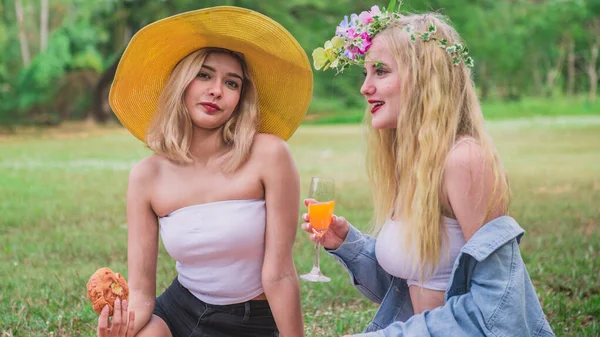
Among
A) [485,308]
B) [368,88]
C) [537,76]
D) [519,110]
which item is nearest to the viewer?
[485,308]

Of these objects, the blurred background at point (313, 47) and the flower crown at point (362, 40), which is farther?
the blurred background at point (313, 47)

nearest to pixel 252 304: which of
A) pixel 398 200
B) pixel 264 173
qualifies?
pixel 264 173

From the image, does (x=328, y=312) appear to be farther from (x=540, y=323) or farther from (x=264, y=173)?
(x=540, y=323)

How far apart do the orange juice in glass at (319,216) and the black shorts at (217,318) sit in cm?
36

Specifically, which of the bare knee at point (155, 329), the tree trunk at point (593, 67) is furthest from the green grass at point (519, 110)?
the bare knee at point (155, 329)

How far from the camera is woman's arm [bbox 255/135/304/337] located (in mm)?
3193

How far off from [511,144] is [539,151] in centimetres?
152

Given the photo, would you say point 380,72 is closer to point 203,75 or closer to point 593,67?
point 203,75

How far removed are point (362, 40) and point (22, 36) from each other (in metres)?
25.4

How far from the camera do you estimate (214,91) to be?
10.5 feet

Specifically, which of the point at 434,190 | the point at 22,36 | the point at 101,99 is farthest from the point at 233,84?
the point at 22,36

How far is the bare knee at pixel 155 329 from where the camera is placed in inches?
127

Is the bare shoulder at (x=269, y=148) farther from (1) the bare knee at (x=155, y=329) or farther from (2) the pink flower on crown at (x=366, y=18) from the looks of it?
(1) the bare knee at (x=155, y=329)

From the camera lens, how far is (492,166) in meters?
2.78
